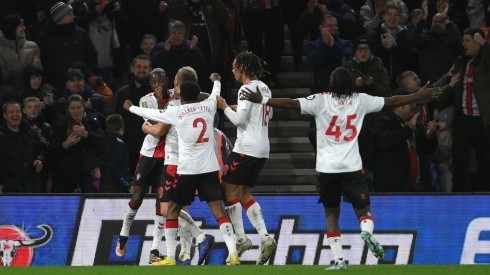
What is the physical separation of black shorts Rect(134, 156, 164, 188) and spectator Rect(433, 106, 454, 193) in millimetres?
4671

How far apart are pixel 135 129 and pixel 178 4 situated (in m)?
2.44

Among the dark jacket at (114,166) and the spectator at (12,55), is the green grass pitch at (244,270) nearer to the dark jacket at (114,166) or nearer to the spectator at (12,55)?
the dark jacket at (114,166)

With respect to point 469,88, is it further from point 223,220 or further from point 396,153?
point 223,220

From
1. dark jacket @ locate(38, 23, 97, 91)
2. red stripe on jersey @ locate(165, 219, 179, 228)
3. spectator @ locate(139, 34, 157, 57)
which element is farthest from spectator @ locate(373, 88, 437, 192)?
dark jacket @ locate(38, 23, 97, 91)

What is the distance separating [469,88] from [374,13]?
3702mm

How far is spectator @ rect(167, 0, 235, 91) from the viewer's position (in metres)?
22.0

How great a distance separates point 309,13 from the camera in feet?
72.5

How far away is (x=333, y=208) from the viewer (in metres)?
15.6

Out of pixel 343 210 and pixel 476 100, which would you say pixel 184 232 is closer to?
pixel 343 210

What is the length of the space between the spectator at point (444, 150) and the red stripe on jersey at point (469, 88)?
0.70 meters

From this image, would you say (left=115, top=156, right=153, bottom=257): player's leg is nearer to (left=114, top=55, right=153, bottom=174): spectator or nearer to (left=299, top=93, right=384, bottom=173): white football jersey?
(left=114, top=55, right=153, bottom=174): spectator

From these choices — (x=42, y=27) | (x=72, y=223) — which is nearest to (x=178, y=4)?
(x=42, y=27)

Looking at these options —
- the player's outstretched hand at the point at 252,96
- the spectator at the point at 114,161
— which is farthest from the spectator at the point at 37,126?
the player's outstretched hand at the point at 252,96

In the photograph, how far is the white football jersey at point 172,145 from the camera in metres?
17.1
